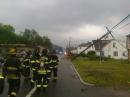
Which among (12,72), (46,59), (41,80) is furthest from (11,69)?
(46,59)

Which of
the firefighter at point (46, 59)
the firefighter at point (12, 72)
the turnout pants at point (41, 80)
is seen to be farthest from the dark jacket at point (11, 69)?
the firefighter at point (46, 59)

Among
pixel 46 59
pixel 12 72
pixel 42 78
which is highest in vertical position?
pixel 46 59

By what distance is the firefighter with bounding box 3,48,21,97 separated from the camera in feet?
40.8

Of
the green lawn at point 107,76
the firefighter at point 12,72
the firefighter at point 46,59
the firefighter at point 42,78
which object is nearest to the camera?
the firefighter at point 12,72

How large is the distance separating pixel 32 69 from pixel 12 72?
14.5 ft

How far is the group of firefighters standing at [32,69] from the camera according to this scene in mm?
12445

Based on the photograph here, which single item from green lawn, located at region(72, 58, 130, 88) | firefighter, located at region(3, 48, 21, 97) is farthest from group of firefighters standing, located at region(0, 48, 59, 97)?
green lawn, located at region(72, 58, 130, 88)

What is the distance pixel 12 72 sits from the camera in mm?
12477

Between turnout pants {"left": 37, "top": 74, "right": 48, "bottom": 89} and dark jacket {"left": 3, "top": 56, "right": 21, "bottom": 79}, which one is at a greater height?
dark jacket {"left": 3, "top": 56, "right": 21, "bottom": 79}

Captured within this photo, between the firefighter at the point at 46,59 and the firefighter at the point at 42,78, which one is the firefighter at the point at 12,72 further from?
the firefighter at the point at 46,59

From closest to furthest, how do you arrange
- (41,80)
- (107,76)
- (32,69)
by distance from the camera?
(41,80) < (32,69) < (107,76)

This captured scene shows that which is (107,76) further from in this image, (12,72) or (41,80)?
(12,72)

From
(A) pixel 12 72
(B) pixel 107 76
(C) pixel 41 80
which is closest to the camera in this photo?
(A) pixel 12 72

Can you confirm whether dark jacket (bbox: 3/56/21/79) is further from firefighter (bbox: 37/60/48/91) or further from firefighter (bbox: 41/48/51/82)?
firefighter (bbox: 41/48/51/82)
